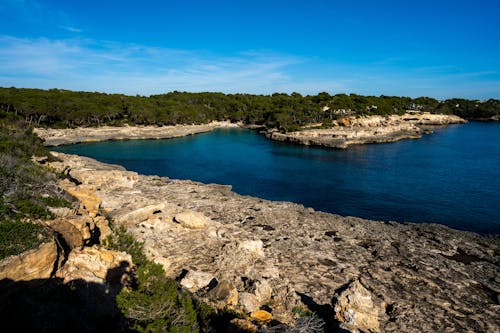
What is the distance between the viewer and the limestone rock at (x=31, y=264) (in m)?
8.45

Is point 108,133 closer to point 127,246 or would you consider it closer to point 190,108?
point 190,108

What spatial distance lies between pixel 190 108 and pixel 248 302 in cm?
11860

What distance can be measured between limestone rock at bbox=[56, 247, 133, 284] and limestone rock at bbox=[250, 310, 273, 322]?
497 cm

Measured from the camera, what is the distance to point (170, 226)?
20203 millimetres

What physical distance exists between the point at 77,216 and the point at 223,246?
8.14 metres

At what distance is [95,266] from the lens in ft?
33.3

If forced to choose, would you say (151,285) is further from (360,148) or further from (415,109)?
(415,109)

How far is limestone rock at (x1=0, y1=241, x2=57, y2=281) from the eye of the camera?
8.45 metres

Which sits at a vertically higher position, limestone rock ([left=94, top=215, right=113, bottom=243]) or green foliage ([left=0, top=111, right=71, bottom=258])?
green foliage ([left=0, top=111, right=71, bottom=258])

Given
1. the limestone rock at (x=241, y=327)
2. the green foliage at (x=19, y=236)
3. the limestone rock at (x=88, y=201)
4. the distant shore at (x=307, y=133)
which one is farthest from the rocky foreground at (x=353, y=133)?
the green foliage at (x=19, y=236)

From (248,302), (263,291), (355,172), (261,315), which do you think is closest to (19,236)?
(248,302)

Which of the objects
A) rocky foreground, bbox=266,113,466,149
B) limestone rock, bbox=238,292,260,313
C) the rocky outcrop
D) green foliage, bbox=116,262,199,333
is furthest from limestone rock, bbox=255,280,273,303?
the rocky outcrop

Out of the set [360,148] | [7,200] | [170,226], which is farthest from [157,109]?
[7,200]

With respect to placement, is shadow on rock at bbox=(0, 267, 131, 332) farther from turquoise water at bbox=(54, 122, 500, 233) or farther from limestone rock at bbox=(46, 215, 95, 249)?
turquoise water at bbox=(54, 122, 500, 233)
